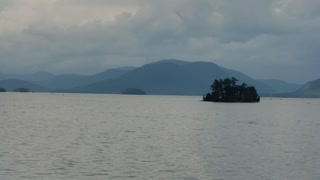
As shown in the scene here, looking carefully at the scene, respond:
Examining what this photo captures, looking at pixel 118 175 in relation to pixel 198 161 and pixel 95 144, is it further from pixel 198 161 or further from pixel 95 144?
pixel 95 144

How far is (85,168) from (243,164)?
16309mm

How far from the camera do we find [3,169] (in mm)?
46750

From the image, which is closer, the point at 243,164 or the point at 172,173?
the point at 172,173

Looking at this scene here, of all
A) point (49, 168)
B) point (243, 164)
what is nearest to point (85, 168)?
point (49, 168)

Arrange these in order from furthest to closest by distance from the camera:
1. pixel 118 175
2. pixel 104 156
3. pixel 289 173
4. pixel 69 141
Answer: pixel 69 141 < pixel 104 156 < pixel 289 173 < pixel 118 175

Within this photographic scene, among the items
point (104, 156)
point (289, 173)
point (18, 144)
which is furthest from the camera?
point (18, 144)

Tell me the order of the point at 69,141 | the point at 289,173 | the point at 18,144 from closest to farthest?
1. the point at 289,173
2. the point at 18,144
3. the point at 69,141

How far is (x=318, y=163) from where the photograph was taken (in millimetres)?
55719

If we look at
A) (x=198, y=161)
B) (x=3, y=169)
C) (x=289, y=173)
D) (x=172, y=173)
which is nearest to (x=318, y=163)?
(x=289, y=173)

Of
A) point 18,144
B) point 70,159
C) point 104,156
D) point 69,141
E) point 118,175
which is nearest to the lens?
point 118,175

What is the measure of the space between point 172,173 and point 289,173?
1115 centimetres

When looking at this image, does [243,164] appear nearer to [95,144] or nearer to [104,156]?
[104,156]

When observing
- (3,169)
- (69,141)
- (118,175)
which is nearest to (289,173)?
(118,175)

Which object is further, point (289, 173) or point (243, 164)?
point (243, 164)
